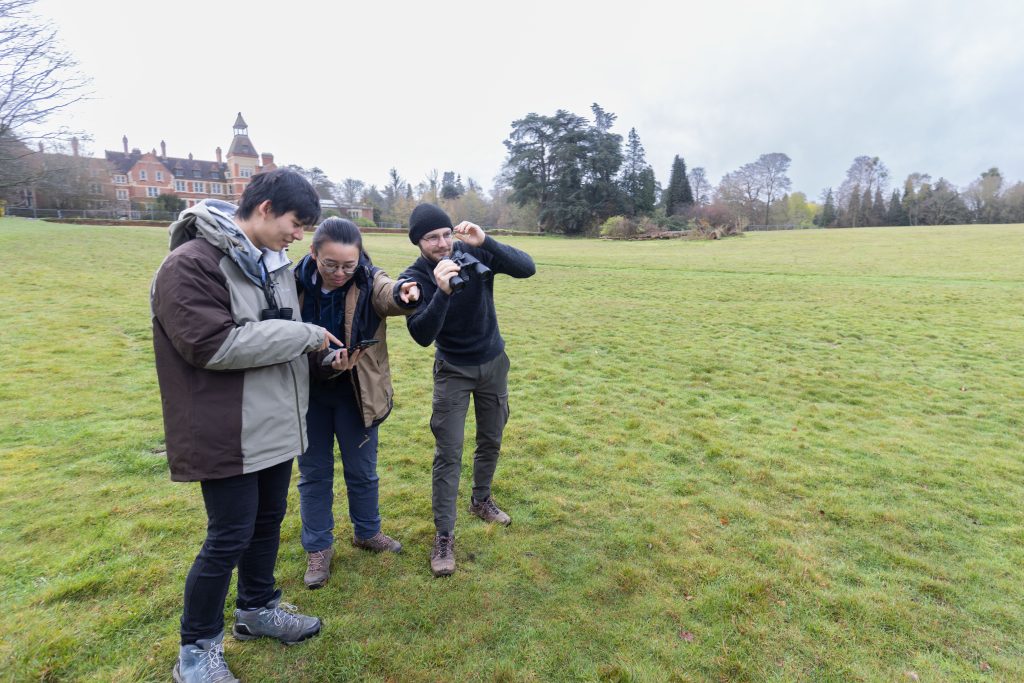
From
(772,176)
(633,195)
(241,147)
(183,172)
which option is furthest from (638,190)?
(183,172)

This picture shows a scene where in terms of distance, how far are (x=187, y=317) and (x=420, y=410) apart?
4.25m

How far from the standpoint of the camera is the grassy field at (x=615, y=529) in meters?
2.53

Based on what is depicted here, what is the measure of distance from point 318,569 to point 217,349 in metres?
1.74

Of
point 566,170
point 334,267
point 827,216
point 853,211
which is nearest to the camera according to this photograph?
point 334,267

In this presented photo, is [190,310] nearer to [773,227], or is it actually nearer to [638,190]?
[638,190]

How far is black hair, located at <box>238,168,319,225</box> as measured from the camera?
213cm

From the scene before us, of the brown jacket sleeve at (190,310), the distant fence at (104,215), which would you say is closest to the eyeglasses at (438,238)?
the brown jacket sleeve at (190,310)

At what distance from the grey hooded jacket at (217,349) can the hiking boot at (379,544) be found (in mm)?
1401

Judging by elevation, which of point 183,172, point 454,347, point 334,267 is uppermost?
point 183,172

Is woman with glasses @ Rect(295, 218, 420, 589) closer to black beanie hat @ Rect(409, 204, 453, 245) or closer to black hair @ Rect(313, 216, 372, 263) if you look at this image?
black hair @ Rect(313, 216, 372, 263)

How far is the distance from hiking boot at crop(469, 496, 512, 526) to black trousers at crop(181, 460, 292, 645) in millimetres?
1665

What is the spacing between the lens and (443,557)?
126 inches

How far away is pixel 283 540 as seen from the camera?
135 inches

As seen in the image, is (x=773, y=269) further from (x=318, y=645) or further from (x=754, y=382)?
(x=318, y=645)
